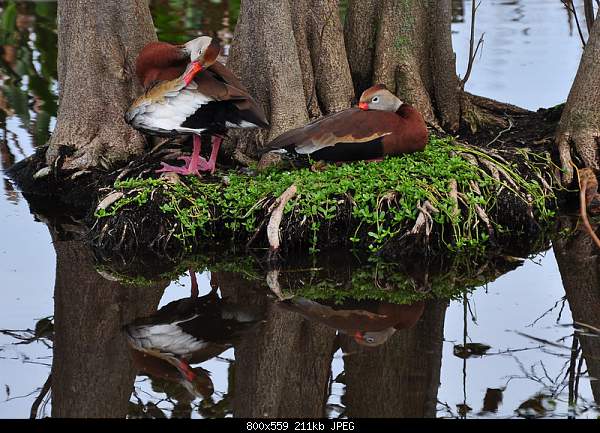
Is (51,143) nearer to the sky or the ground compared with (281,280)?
nearer to the sky

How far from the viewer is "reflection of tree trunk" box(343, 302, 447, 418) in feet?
18.5

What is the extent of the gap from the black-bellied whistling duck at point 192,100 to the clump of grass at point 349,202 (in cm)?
40

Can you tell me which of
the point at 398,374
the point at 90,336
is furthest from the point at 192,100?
the point at 398,374

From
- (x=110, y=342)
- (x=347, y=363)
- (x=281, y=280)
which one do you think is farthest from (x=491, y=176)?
(x=110, y=342)

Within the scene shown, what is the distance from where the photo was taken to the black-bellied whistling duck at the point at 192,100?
809cm

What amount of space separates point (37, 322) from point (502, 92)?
7.27 m

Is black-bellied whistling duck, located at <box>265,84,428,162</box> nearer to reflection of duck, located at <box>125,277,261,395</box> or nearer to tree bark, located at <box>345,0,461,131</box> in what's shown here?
tree bark, located at <box>345,0,461,131</box>

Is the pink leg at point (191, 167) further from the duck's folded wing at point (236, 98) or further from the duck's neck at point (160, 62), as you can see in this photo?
the duck's neck at point (160, 62)

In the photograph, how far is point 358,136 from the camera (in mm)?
8148

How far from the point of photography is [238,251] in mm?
7844

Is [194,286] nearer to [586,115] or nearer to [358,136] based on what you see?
[358,136]
